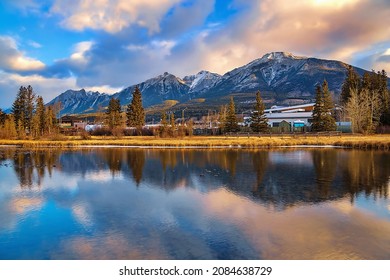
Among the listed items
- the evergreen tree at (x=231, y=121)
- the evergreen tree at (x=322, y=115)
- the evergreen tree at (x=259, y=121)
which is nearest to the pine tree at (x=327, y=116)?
the evergreen tree at (x=322, y=115)

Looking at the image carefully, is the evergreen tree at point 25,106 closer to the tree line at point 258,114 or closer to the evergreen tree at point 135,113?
the tree line at point 258,114

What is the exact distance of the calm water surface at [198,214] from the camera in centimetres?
1004

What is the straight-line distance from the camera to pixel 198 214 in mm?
13812

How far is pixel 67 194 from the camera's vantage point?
58.7ft

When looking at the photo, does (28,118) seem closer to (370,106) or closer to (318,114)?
(318,114)

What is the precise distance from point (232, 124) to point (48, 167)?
155ft

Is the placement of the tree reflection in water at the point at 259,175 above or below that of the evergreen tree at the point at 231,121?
below

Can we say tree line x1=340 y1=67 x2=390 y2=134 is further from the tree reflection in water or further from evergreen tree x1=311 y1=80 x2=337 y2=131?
the tree reflection in water

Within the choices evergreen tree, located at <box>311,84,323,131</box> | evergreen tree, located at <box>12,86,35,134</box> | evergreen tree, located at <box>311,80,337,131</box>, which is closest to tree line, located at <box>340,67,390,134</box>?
evergreen tree, located at <box>311,80,337,131</box>

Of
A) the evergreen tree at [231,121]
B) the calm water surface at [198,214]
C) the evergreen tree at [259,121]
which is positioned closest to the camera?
the calm water surface at [198,214]

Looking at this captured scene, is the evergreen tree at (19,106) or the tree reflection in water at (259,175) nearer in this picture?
the tree reflection in water at (259,175)

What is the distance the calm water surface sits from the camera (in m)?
10.0

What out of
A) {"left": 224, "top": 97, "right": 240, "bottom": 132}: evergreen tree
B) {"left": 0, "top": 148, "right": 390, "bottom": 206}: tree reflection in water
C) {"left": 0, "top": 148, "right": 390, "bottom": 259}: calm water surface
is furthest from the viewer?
{"left": 224, "top": 97, "right": 240, "bottom": 132}: evergreen tree
